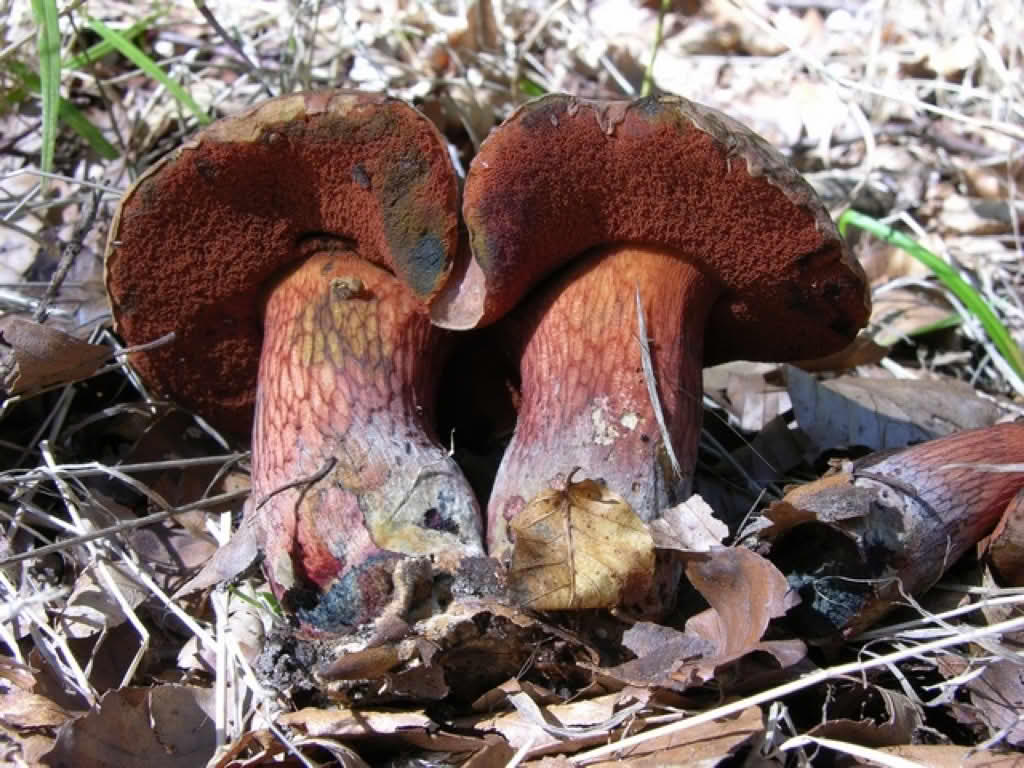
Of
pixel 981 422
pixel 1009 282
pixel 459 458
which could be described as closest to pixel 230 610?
pixel 459 458

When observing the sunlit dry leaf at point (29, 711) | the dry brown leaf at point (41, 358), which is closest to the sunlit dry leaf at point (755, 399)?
the dry brown leaf at point (41, 358)

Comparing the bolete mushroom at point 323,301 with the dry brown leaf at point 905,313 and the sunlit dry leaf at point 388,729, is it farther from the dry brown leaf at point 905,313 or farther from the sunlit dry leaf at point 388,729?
the dry brown leaf at point 905,313

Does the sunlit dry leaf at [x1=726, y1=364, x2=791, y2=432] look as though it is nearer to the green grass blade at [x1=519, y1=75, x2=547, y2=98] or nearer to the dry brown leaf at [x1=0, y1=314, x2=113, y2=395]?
the green grass blade at [x1=519, y1=75, x2=547, y2=98]

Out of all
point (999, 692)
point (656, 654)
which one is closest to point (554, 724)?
point (656, 654)

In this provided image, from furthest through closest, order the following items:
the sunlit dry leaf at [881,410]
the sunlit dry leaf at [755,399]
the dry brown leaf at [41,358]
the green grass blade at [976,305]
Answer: the green grass blade at [976,305] → the sunlit dry leaf at [755,399] → the sunlit dry leaf at [881,410] → the dry brown leaf at [41,358]

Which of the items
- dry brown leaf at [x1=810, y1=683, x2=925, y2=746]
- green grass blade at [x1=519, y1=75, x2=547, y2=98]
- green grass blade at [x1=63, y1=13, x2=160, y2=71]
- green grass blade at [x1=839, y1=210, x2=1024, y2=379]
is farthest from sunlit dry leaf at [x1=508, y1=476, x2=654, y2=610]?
green grass blade at [x1=519, y1=75, x2=547, y2=98]

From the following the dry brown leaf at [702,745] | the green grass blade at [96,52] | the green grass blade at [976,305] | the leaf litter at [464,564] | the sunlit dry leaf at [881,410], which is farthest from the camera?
the green grass blade at [96,52]
